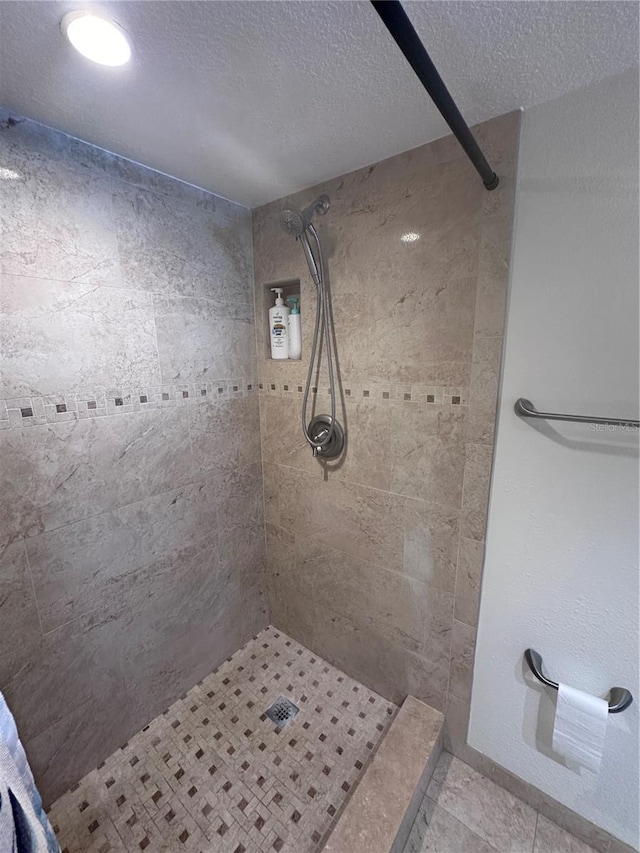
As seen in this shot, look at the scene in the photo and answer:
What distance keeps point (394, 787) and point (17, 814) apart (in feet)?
3.36

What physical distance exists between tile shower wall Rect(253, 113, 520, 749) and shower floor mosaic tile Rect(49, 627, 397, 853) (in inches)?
8.3

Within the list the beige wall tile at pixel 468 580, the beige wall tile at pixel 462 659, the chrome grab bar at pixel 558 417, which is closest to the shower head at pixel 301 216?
the chrome grab bar at pixel 558 417

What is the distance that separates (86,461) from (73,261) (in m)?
0.62

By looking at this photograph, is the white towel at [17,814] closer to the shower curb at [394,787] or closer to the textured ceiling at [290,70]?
the shower curb at [394,787]

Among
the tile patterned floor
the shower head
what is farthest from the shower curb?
the shower head

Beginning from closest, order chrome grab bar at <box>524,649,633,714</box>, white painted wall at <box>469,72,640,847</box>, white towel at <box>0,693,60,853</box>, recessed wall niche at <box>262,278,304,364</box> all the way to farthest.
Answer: white towel at <box>0,693,60,853</box> → white painted wall at <box>469,72,640,847</box> → chrome grab bar at <box>524,649,633,714</box> → recessed wall niche at <box>262,278,304,364</box>

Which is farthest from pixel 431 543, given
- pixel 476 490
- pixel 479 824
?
pixel 479 824

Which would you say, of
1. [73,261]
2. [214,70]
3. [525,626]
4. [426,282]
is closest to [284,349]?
[426,282]

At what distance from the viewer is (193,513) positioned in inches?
57.6

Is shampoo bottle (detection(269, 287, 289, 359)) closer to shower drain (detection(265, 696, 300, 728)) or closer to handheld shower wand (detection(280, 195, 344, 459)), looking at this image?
handheld shower wand (detection(280, 195, 344, 459))

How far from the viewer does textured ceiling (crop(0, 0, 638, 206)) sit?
0.65 meters

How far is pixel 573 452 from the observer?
0.94 m

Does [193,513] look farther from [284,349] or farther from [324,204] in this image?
[324,204]

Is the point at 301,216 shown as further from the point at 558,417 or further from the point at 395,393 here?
the point at 558,417
